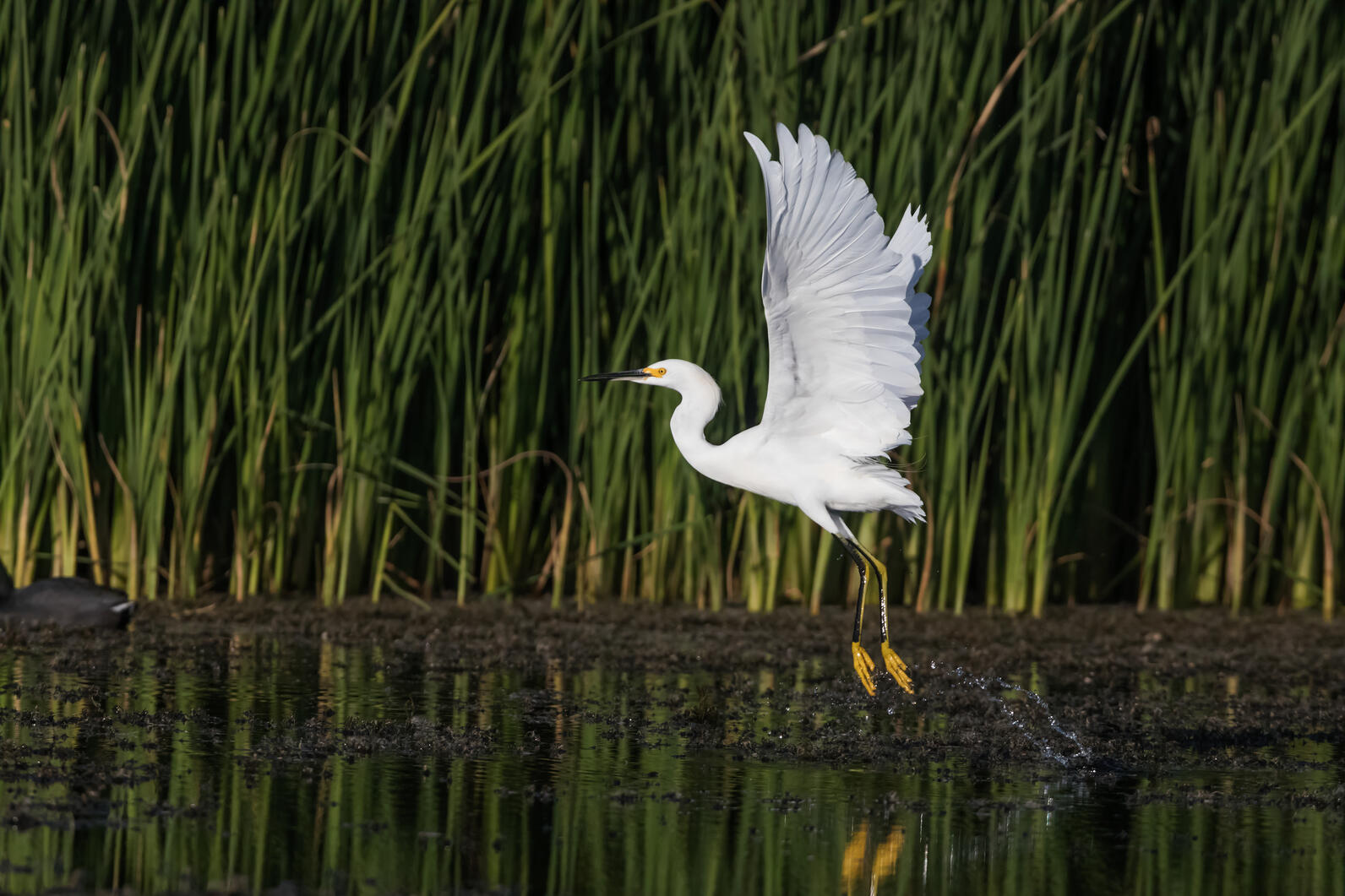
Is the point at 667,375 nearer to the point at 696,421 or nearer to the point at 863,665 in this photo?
the point at 696,421

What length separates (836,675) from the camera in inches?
285

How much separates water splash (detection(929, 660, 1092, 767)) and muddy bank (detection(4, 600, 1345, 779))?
14 millimetres

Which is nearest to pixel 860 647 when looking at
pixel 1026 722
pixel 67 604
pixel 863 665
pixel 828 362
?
pixel 863 665

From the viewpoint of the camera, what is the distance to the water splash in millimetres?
5605

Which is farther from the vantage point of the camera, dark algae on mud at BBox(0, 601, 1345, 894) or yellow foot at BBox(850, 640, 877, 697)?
yellow foot at BBox(850, 640, 877, 697)

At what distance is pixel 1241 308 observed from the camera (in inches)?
351

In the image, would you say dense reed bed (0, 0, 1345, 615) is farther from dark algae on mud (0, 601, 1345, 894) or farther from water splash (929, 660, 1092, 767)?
water splash (929, 660, 1092, 767)

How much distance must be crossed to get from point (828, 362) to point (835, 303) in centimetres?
34

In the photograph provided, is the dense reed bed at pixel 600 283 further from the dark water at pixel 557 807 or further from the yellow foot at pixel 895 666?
the dark water at pixel 557 807

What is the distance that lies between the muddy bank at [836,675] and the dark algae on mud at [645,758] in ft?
0.07

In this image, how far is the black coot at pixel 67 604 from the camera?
7.54m

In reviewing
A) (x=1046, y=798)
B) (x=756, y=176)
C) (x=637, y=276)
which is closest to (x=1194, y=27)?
(x=756, y=176)

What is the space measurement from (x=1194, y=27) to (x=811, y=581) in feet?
11.0

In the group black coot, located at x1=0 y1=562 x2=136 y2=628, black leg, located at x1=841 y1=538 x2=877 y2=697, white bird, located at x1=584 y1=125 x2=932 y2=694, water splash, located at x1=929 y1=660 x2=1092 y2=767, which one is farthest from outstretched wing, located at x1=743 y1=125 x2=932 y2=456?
black coot, located at x1=0 y1=562 x2=136 y2=628
